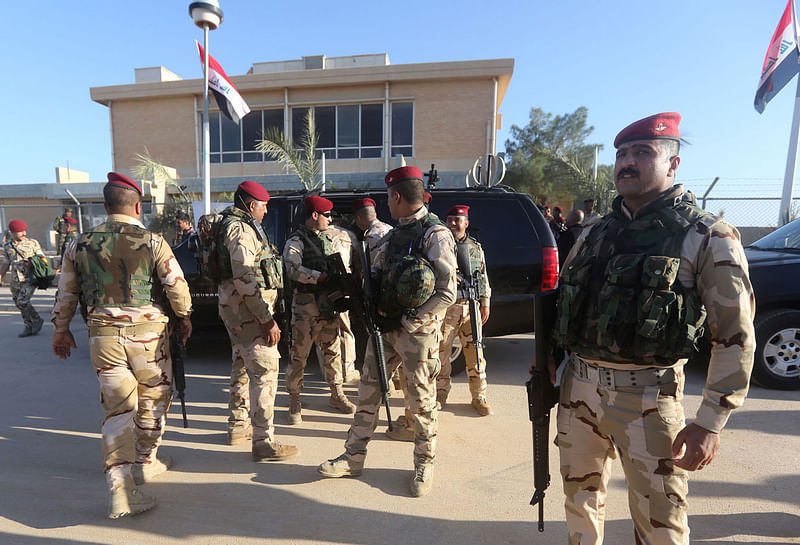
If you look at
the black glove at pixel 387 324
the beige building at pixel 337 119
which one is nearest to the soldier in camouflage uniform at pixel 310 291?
the black glove at pixel 387 324

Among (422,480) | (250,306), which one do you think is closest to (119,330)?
(250,306)

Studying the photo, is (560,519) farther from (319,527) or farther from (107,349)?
(107,349)

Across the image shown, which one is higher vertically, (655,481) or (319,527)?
(655,481)

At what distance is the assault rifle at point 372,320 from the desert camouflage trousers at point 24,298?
651cm

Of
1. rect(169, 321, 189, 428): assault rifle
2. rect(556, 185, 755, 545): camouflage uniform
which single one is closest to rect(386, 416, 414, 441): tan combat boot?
rect(169, 321, 189, 428): assault rifle

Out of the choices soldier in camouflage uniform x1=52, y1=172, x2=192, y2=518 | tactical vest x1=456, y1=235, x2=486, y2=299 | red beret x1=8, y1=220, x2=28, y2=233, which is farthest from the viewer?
red beret x1=8, y1=220, x2=28, y2=233

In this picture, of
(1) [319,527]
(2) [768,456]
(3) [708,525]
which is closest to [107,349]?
(1) [319,527]

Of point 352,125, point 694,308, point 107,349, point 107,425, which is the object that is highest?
point 352,125

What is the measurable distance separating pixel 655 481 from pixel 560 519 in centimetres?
101

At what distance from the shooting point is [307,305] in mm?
3658

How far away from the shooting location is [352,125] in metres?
18.2

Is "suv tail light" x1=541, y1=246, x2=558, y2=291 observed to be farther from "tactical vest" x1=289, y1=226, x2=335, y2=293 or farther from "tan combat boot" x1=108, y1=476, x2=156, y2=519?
"tan combat boot" x1=108, y1=476, x2=156, y2=519

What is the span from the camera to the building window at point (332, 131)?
17.9 m

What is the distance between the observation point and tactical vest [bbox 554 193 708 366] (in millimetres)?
1499
